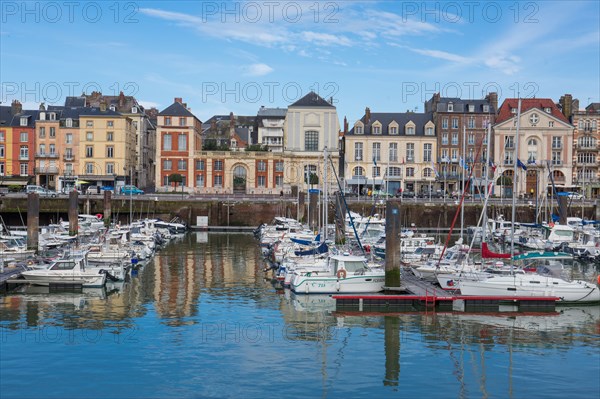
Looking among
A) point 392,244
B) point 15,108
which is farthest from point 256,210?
point 392,244

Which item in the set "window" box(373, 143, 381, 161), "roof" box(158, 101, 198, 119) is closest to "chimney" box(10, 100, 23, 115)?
"roof" box(158, 101, 198, 119)

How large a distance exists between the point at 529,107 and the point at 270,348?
79.6m

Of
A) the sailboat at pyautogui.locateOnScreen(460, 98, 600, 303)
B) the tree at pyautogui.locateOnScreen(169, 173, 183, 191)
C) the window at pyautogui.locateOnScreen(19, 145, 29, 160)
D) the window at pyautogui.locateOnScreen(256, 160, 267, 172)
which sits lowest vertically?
the sailboat at pyautogui.locateOnScreen(460, 98, 600, 303)

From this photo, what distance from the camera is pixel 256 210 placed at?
81.8 metres

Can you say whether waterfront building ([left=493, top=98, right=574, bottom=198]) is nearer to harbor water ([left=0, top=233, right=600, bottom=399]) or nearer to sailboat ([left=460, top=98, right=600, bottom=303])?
sailboat ([left=460, top=98, right=600, bottom=303])

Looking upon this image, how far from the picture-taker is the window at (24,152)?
94000 millimetres

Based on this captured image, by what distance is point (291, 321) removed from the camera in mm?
30766

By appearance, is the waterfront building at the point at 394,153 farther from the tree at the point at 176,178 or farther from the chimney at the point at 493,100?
the tree at the point at 176,178

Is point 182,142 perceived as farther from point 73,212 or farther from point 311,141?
point 73,212

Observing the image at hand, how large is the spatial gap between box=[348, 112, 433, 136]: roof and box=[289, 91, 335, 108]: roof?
4.98 meters

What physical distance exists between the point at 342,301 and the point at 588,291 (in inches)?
434

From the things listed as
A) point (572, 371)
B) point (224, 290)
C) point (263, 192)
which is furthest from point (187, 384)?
point (263, 192)

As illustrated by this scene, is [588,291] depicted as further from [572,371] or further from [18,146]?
[18,146]

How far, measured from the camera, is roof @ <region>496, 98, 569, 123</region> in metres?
97.2
